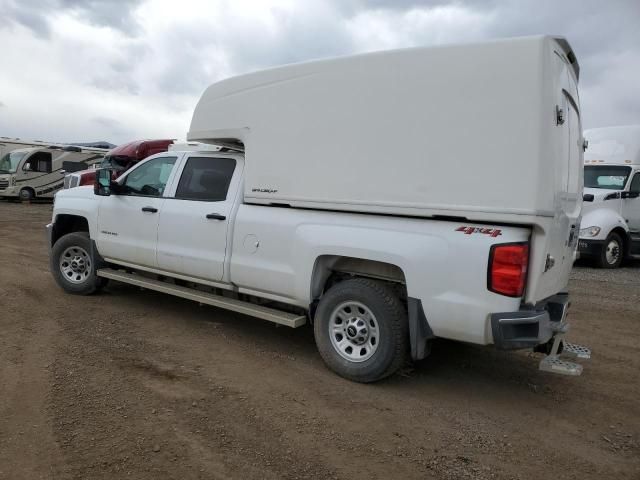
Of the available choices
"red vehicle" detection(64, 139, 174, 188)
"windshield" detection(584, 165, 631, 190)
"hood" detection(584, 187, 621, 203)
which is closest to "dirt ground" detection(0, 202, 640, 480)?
"hood" detection(584, 187, 621, 203)

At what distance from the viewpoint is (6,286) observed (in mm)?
7152

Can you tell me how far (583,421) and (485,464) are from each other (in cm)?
116

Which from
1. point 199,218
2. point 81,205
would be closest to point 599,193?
point 199,218

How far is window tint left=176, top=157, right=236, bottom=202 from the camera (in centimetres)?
538

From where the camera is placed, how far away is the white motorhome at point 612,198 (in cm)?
1111

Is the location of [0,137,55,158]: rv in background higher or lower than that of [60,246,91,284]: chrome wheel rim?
higher

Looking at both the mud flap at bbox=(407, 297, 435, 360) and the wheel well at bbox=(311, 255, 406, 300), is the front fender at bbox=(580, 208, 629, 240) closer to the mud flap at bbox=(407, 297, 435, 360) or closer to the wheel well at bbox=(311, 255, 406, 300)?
the wheel well at bbox=(311, 255, 406, 300)

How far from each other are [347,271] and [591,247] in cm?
854

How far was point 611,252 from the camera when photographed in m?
11.5

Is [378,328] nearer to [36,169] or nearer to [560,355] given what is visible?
[560,355]

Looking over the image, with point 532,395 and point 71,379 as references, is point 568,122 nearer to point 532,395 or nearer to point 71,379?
point 532,395

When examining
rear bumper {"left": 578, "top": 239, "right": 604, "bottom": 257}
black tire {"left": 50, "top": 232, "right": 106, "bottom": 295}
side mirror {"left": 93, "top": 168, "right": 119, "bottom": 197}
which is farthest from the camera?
rear bumper {"left": 578, "top": 239, "right": 604, "bottom": 257}

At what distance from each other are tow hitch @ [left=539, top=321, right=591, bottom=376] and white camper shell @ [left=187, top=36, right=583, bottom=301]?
345 millimetres

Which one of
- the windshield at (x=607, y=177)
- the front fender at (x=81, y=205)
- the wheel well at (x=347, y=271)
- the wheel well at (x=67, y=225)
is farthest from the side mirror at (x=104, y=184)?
the windshield at (x=607, y=177)
